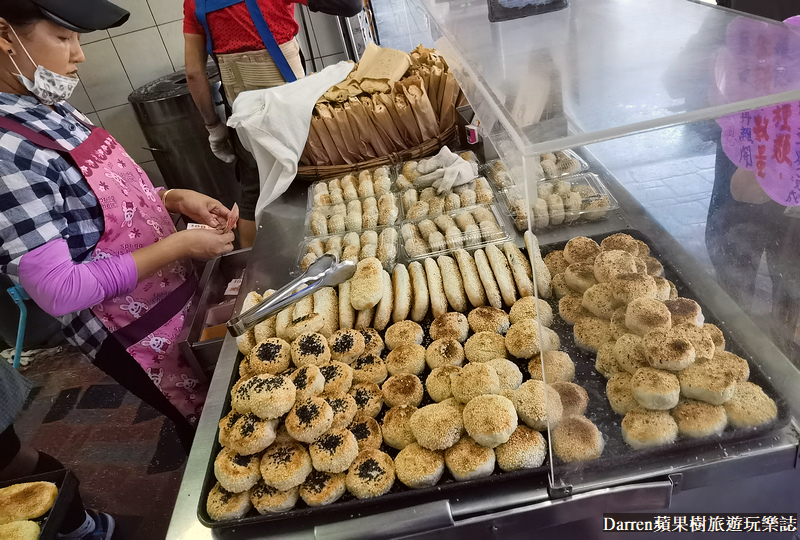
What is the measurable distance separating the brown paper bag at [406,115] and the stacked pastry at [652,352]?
1.46 m

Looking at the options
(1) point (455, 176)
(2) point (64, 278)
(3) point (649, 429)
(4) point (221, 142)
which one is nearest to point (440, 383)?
(3) point (649, 429)

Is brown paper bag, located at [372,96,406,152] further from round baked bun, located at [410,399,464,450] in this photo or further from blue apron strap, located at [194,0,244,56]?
round baked bun, located at [410,399,464,450]

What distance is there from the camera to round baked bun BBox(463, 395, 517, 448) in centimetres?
125

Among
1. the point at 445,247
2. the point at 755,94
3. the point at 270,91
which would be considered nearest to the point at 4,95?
the point at 270,91

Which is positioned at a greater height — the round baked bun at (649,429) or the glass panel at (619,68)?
the glass panel at (619,68)

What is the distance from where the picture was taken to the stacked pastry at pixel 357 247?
205cm

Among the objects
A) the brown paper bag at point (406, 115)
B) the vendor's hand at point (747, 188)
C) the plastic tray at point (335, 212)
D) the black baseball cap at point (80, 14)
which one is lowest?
the plastic tray at point (335, 212)

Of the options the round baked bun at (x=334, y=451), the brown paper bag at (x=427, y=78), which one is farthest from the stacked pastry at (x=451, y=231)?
the brown paper bag at (x=427, y=78)

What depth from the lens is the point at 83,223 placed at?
1.94m

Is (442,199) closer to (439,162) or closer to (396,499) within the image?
(439,162)

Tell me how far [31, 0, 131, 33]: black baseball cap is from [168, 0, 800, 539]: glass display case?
1.33 metres

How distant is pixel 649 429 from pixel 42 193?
2.04m

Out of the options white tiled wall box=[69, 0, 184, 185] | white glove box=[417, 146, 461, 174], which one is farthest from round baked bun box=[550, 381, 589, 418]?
white tiled wall box=[69, 0, 184, 185]

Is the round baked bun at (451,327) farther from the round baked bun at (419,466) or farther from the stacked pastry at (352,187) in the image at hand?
the stacked pastry at (352,187)
